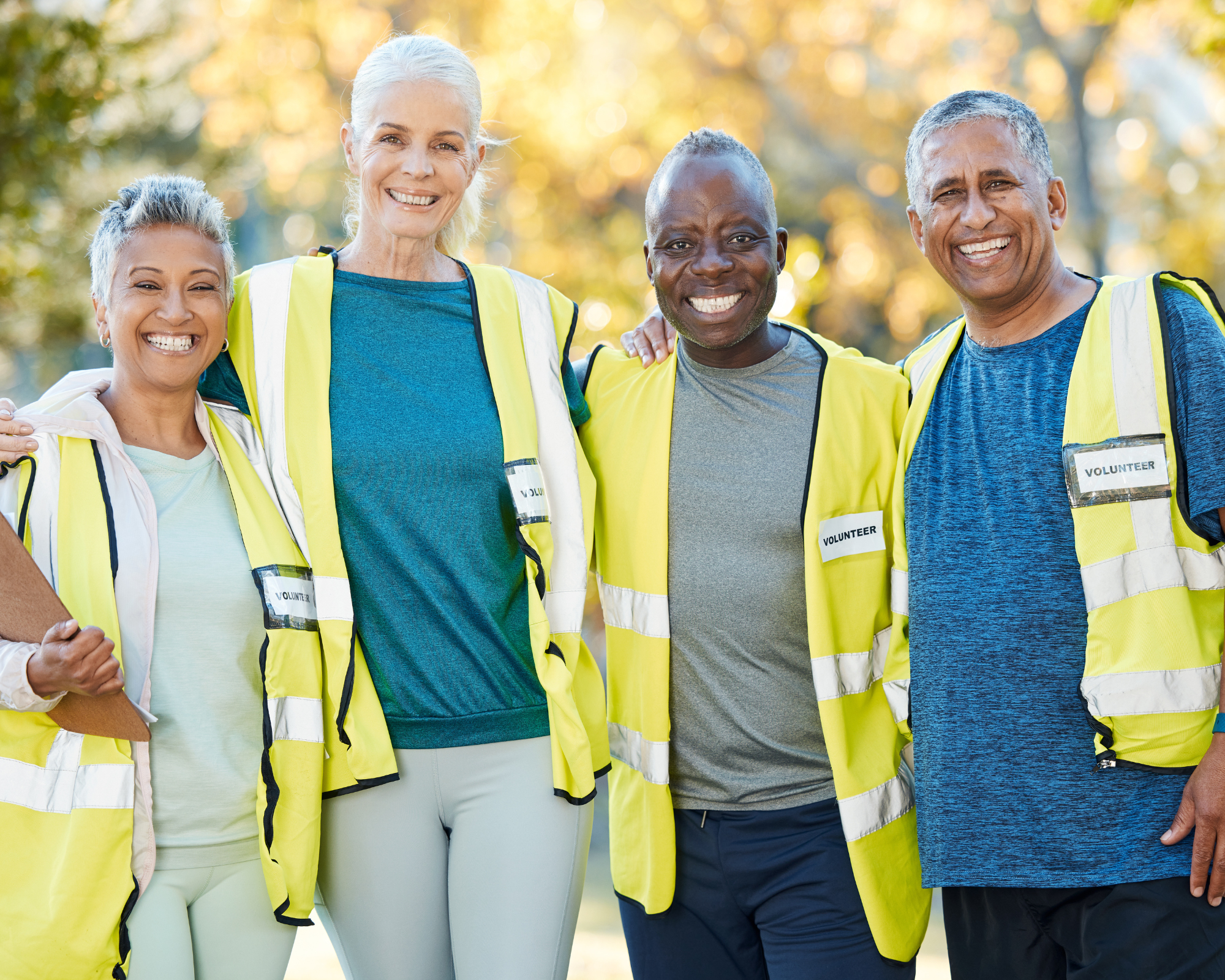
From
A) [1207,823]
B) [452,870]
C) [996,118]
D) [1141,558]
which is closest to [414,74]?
[996,118]

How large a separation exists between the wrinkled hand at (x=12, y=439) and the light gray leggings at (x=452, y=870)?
1.01 meters

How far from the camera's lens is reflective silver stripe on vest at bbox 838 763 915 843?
2.88 metres

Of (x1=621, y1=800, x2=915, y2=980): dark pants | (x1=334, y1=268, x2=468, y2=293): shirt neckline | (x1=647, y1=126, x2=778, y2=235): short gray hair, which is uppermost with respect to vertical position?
(x1=647, y1=126, x2=778, y2=235): short gray hair

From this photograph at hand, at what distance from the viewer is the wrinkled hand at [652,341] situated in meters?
3.30

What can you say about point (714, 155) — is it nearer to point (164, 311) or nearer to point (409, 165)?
point (409, 165)

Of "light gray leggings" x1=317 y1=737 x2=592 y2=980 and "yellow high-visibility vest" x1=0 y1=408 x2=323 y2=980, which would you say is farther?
"light gray leggings" x1=317 y1=737 x2=592 y2=980

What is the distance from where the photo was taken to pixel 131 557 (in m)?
2.67

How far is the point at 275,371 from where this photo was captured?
2916mm

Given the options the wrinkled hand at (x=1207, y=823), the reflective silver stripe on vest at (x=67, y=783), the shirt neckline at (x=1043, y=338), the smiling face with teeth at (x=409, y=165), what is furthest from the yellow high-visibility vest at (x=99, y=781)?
the wrinkled hand at (x=1207, y=823)

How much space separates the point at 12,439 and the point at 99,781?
2.42 ft

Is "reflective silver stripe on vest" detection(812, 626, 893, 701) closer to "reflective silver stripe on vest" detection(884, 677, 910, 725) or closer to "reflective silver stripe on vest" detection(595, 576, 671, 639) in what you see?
"reflective silver stripe on vest" detection(884, 677, 910, 725)

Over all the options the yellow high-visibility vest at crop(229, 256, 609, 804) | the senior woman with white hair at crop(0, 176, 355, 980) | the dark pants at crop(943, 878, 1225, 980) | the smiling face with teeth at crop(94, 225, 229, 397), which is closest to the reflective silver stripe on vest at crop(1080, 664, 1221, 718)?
the dark pants at crop(943, 878, 1225, 980)

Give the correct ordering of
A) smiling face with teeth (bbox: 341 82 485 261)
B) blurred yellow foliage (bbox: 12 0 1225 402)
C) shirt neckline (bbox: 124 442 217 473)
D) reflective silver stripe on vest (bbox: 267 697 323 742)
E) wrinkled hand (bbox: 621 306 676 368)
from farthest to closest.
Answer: blurred yellow foliage (bbox: 12 0 1225 402), wrinkled hand (bbox: 621 306 676 368), smiling face with teeth (bbox: 341 82 485 261), shirt neckline (bbox: 124 442 217 473), reflective silver stripe on vest (bbox: 267 697 323 742)

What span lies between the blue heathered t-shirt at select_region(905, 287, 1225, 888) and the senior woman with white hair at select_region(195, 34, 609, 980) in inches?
32.0
